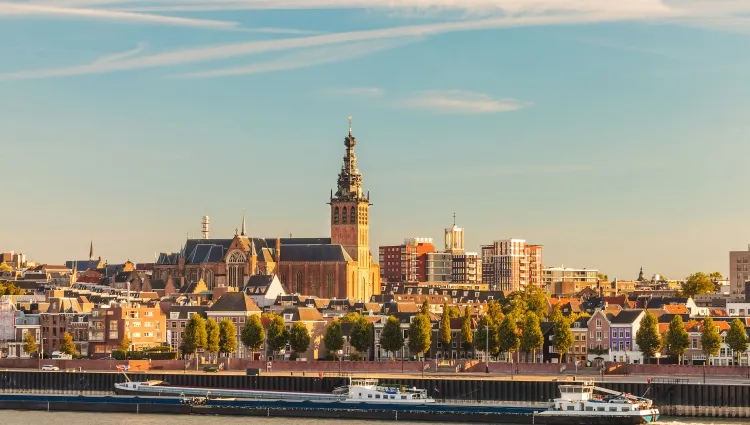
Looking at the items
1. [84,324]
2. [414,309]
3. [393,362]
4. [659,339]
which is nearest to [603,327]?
[659,339]

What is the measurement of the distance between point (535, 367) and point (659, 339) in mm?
12879

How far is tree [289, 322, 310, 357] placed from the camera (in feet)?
490

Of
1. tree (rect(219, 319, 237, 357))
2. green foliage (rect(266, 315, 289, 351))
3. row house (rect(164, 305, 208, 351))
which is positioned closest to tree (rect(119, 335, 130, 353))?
row house (rect(164, 305, 208, 351))

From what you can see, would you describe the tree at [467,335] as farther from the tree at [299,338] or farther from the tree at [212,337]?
the tree at [212,337]

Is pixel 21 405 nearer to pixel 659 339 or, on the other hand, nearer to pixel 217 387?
pixel 217 387

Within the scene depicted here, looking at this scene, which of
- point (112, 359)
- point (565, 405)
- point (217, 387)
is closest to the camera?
point (565, 405)

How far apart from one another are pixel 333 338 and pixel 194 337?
46.4 ft

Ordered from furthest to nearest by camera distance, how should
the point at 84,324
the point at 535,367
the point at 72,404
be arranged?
the point at 84,324 < the point at 535,367 < the point at 72,404

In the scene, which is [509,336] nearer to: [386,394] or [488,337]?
[488,337]

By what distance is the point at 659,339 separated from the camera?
13838 centimetres

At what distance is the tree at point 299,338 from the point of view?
150m

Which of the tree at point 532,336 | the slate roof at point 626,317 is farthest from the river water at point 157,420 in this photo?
the slate roof at point 626,317

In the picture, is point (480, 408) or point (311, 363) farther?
point (311, 363)

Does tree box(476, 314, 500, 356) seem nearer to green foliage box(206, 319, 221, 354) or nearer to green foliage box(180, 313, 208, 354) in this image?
green foliage box(206, 319, 221, 354)
